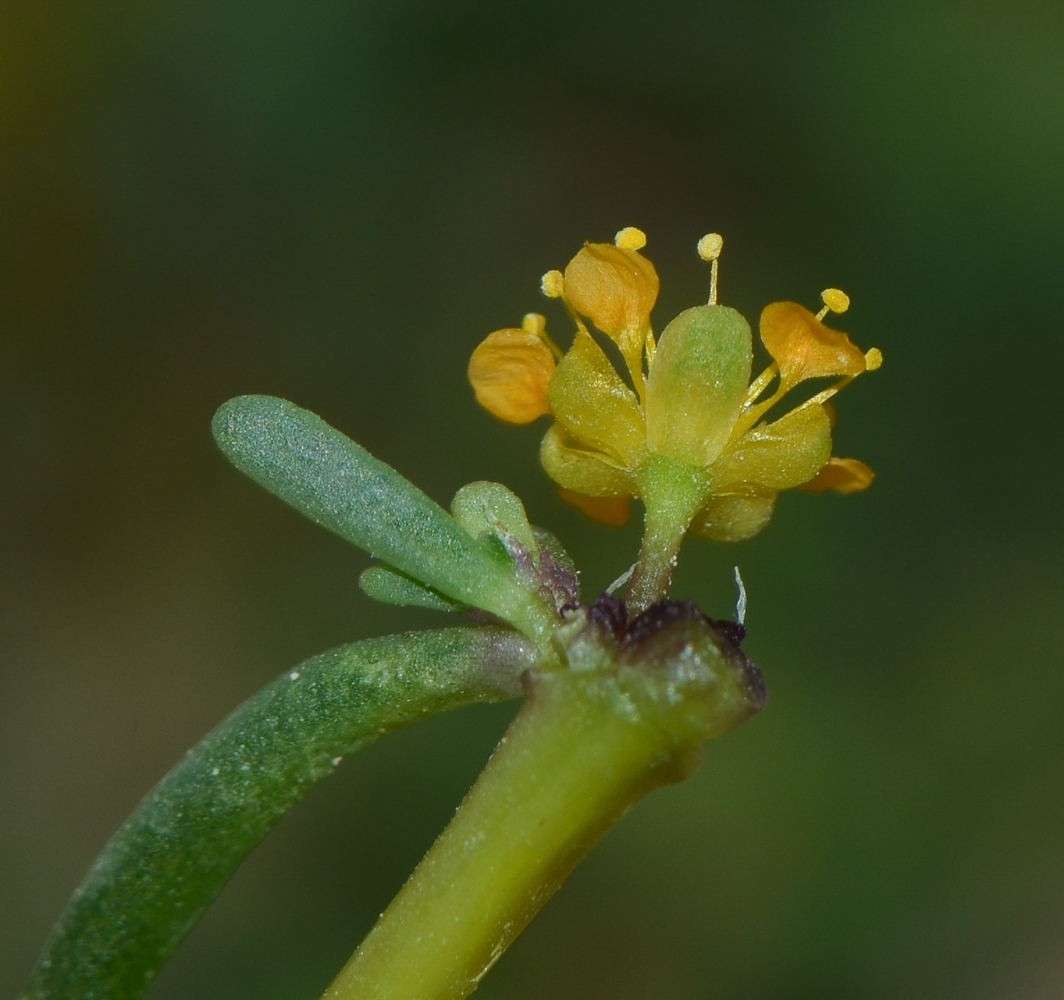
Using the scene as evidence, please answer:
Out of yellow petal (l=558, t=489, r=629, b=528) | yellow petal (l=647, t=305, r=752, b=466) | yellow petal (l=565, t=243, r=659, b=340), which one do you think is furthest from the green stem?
yellow petal (l=565, t=243, r=659, b=340)

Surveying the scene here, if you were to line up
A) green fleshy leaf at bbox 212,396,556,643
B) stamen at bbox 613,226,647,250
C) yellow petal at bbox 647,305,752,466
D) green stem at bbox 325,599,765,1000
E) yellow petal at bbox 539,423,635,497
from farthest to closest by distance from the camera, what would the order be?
stamen at bbox 613,226,647,250 < yellow petal at bbox 539,423,635,497 < yellow petal at bbox 647,305,752,466 < green fleshy leaf at bbox 212,396,556,643 < green stem at bbox 325,599,765,1000

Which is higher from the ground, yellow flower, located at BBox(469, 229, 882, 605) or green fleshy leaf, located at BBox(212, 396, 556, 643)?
yellow flower, located at BBox(469, 229, 882, 605)

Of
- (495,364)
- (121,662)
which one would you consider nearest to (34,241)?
(121,662)

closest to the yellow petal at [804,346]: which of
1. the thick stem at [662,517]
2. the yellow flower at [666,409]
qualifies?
the yellow flower at [666,409]

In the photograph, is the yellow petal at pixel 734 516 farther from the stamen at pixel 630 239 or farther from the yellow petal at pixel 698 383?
the stamen at pixel 630 239

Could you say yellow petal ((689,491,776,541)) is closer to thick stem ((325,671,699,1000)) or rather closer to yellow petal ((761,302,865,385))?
yellow petal ((761,302,865,385))

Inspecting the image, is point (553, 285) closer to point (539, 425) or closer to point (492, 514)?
point (492, 514)
